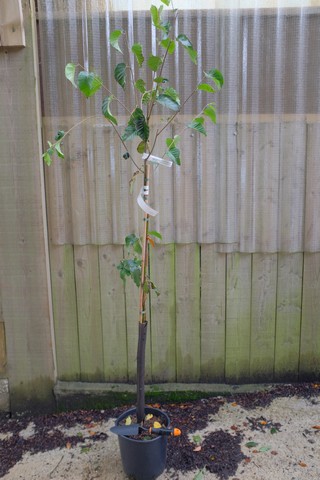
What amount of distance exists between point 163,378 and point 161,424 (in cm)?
59

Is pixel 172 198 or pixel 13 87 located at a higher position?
pixel 13 87

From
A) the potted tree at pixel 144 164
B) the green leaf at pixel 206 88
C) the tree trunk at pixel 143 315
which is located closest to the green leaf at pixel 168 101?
the potted tree at pixel 144 164

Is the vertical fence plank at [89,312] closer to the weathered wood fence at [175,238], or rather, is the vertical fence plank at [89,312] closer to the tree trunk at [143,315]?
the weathered wood fence at [175,238]

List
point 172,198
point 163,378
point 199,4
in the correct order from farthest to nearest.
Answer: point 163,378 → point 172,198 → point 199,4

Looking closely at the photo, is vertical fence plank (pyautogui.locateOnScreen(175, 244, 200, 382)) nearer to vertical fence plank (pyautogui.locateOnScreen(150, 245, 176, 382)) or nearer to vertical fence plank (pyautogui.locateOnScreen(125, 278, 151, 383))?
vertical fence plank (pyautogui.locateOnScreen(150, 245, 176, 382))

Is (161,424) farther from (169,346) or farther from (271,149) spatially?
(271,149)

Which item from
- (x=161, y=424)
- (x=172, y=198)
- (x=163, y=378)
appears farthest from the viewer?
(x=163, y=378)

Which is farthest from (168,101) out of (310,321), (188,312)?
(310,321)

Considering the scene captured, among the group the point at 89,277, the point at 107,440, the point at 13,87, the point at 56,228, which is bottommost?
the point at 107,440

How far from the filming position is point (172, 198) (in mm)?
2754

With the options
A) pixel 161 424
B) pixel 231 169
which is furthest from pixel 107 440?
pixel 231 169

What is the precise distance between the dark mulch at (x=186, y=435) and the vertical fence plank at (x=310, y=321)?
0.12 meters

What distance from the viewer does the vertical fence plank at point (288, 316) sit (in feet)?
9.27

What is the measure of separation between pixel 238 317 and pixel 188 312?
1.02ft
